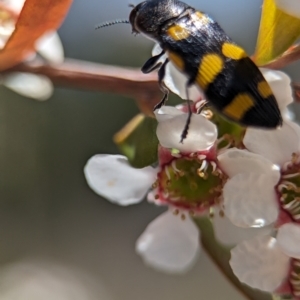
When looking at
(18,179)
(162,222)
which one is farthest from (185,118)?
(18,179)

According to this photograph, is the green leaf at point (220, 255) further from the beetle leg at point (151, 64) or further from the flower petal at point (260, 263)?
the beetle leg at point (151, 64)

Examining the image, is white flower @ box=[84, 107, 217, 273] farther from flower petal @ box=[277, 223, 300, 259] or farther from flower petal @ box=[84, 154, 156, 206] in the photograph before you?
flower petal @ box=[277, 223, 300, 259]

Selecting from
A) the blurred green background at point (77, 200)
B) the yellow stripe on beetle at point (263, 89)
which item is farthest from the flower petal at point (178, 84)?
the blurred green background at point (77, 200)

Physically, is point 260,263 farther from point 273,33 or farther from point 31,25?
point 31,25

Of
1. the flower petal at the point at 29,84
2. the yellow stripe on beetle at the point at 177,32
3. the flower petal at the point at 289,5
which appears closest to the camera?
the flower petal at the point at 289,5

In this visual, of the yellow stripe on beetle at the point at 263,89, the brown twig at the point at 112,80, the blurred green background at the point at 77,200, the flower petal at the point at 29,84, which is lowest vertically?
the blurred green background at the point at 77,200

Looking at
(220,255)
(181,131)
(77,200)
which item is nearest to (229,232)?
(220,255)
